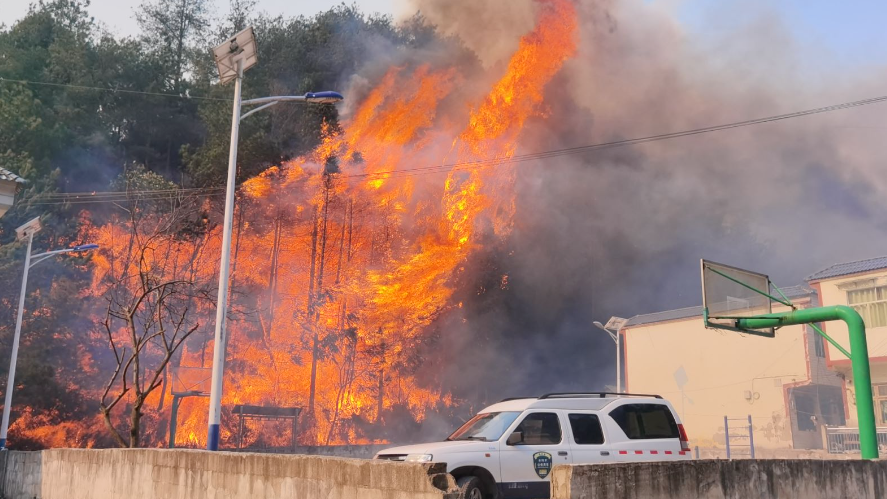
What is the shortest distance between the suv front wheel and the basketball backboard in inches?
345

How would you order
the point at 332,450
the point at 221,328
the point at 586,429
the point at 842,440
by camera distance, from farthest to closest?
the point at 332,450
the point at 842,440
the point at 221,328
the point at 586,429

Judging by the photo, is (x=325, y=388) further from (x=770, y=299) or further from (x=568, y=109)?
(x=770, y=299)

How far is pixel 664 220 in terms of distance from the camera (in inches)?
2142

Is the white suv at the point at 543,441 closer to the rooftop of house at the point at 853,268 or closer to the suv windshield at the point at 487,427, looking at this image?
the suv windshield at the point at 487,427

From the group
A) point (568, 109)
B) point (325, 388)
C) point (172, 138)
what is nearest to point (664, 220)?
point (568, 109)

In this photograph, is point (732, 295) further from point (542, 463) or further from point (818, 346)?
point (818, 346)

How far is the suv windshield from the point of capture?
11.7 m

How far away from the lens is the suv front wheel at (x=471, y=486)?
1051 cm

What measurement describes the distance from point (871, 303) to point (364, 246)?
87.3ft

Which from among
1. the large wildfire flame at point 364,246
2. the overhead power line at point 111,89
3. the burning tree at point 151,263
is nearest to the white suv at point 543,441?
the large wildfire flame at point 364,246

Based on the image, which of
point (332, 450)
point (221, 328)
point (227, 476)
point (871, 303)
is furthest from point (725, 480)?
point (871, 303)

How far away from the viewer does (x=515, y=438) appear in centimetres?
1147

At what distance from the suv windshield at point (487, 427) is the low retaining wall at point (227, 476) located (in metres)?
3.92

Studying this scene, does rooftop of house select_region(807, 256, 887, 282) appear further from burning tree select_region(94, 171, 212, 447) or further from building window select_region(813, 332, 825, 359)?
burning tree select_region(94, 171, 212, 447)
